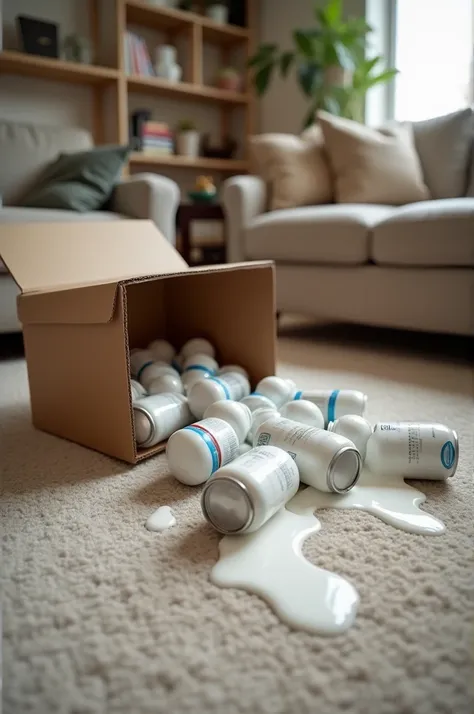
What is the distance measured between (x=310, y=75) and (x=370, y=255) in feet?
4.97

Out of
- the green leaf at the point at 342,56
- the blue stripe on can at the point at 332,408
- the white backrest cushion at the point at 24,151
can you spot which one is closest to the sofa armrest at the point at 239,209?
the white backrest cushion at the point at 24,151

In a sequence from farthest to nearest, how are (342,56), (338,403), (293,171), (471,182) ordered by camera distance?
1. (342,56)
2. (293,171)
3. (471,182)
4. (338,403)

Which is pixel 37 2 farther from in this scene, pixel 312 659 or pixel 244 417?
pixel 312 659

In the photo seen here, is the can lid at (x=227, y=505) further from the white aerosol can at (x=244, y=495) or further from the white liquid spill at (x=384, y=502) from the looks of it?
the white liquid spill at (x=384, y=502)

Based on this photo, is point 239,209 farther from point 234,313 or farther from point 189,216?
point 234,313

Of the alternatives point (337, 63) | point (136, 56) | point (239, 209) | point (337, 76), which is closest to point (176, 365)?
point (239, 209)

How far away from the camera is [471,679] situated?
1.58 feet

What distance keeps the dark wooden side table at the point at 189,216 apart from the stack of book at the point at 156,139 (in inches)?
23.9

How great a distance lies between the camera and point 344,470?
0.81 m

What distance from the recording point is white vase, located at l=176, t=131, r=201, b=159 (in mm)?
3285

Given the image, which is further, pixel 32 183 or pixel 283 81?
pixel 283 81

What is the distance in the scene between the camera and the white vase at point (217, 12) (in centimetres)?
330

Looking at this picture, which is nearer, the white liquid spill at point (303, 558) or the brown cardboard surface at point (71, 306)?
the white liquid spill at point (303, 558)

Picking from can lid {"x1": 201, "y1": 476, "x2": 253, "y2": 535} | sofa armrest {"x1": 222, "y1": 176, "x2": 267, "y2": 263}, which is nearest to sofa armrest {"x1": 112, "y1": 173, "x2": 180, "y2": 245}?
sofa armrest {"x1": 222, "y1": 176, "x2": 267, "y2": 263}
